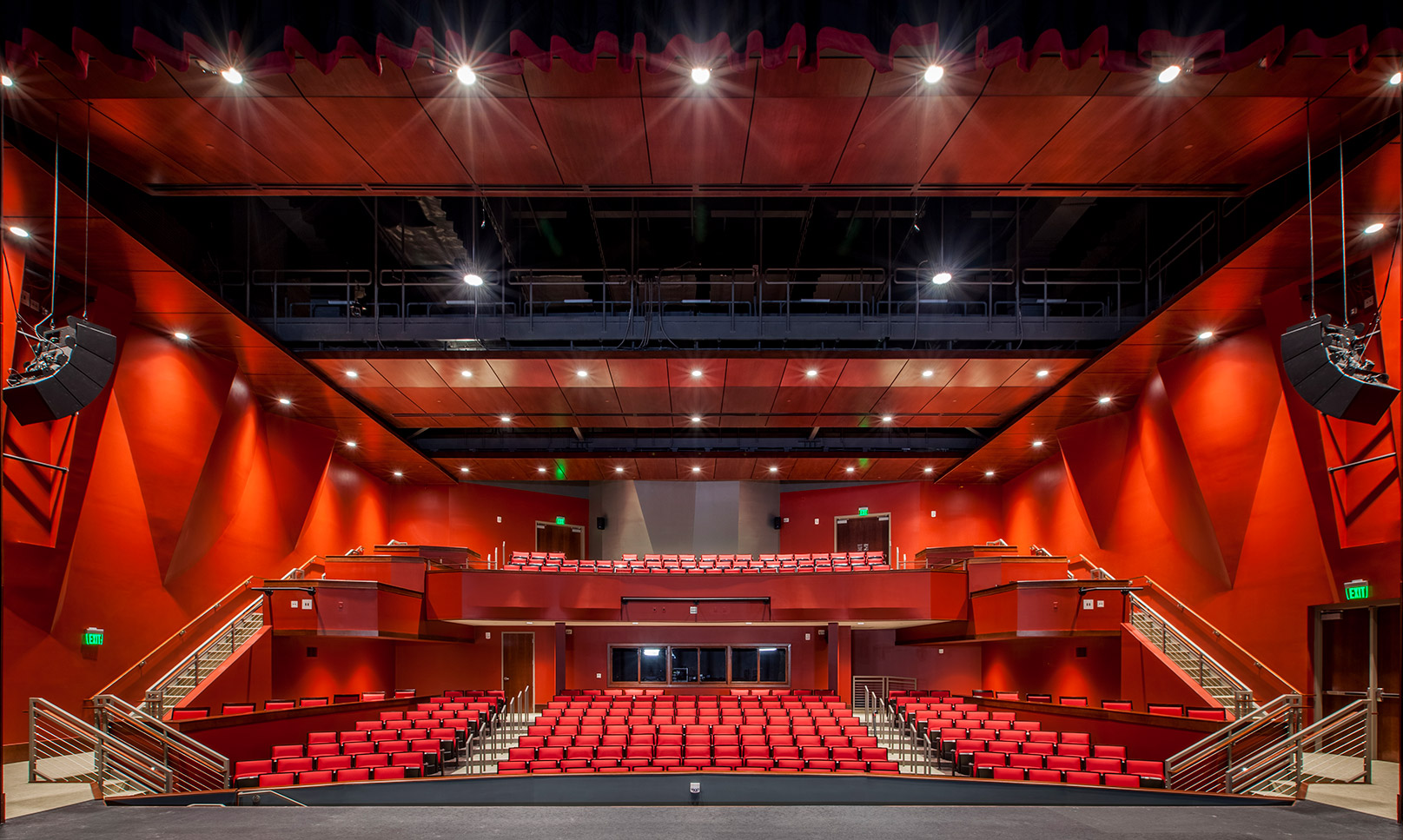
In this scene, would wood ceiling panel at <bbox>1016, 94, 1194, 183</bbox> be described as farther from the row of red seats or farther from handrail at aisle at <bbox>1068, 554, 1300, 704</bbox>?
the row of red seats

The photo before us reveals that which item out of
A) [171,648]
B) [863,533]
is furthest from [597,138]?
[863,533]

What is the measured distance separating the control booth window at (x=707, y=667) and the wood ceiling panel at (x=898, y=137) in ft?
46.6

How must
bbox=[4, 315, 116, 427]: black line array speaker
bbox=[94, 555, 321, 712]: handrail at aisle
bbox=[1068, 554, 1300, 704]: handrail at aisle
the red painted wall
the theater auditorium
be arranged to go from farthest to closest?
the red painted wall < bbox=[94, 555, 321, 712]: handrail at aisle < bbox=[1068, 554, 1300, 704]: handrail at aisle < bbox=[4, 315, 116, 427]: black line array speaker < the theater auditorium

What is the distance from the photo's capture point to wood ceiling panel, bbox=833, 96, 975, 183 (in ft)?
22.1

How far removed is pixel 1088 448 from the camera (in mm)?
15367

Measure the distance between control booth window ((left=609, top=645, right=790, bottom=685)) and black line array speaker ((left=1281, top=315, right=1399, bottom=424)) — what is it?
15067mm

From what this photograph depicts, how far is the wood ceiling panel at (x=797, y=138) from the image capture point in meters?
6.73

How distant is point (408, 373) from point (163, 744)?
5.91 meters

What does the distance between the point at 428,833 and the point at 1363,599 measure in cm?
931

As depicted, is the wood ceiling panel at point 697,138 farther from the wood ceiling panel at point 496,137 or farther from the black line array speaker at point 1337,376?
the black line array speaker at point 1337,376

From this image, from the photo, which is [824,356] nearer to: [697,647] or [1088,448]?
[1088,448]

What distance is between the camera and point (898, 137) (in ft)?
23.6

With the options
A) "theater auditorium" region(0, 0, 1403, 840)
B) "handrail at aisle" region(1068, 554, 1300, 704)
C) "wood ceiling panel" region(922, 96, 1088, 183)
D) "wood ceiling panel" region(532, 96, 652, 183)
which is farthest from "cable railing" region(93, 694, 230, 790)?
"handrail at aisle" region(1068, 554, 1300, 704)

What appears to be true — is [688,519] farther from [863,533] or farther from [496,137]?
[496,137]
